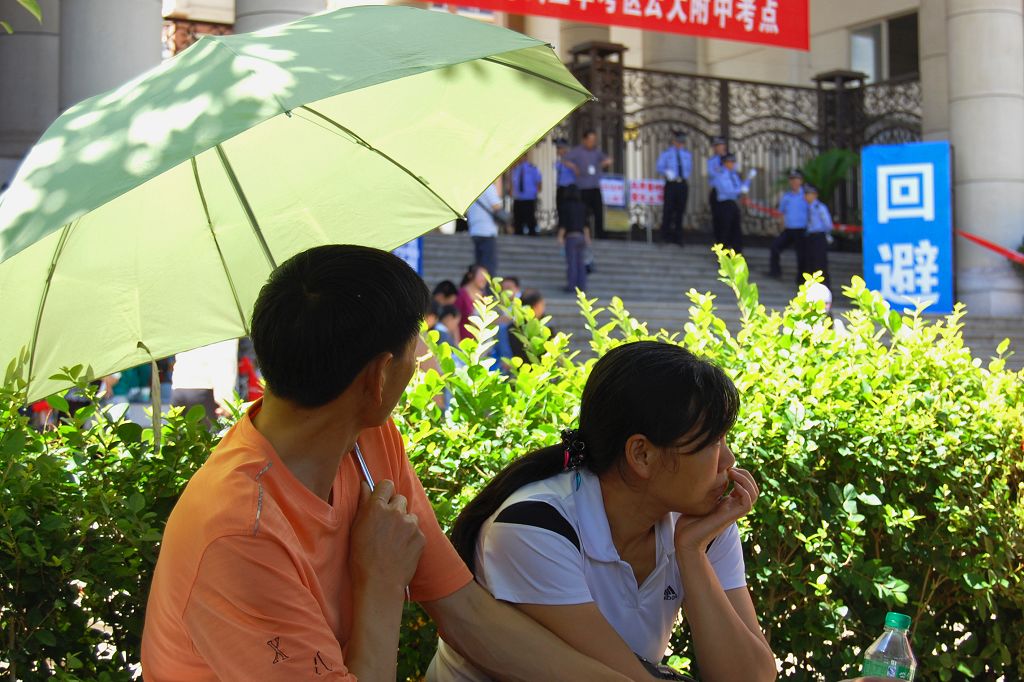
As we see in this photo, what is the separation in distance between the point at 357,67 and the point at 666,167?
16.0m

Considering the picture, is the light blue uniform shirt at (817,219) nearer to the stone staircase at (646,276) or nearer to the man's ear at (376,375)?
the stone staircase at (646,276)

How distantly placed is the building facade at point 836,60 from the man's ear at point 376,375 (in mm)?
7826

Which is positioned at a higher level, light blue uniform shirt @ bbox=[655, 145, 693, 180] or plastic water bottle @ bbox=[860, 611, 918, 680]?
light blue uniform shirt @ bbox=[655, 145, 693, 180]

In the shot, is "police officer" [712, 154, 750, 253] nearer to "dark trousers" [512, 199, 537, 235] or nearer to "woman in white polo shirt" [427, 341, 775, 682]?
"dark trousers" [512, 199, 537, 235]

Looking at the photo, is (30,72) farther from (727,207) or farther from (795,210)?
(795,210)

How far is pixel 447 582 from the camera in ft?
7.73

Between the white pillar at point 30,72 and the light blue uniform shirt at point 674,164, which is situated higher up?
the white pillar at point 30,72

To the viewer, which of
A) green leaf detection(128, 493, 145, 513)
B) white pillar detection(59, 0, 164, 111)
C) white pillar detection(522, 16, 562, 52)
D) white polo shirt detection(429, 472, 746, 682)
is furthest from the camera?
white pillar detection(522, 16, 562, 52)

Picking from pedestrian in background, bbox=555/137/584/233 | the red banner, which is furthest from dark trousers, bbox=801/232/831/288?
pedestrian in background, bbox=555/137/584/233

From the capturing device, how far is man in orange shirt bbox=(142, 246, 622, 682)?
187 cm

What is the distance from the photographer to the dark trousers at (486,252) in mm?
13461

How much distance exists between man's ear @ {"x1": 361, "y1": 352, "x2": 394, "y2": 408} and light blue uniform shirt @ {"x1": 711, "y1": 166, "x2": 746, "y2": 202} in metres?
16.1

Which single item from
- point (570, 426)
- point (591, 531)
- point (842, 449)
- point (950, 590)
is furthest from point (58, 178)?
point (950, 590)

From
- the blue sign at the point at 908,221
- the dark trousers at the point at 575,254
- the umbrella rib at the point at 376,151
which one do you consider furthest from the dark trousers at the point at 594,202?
the umbrella rib at the point at 376,151
